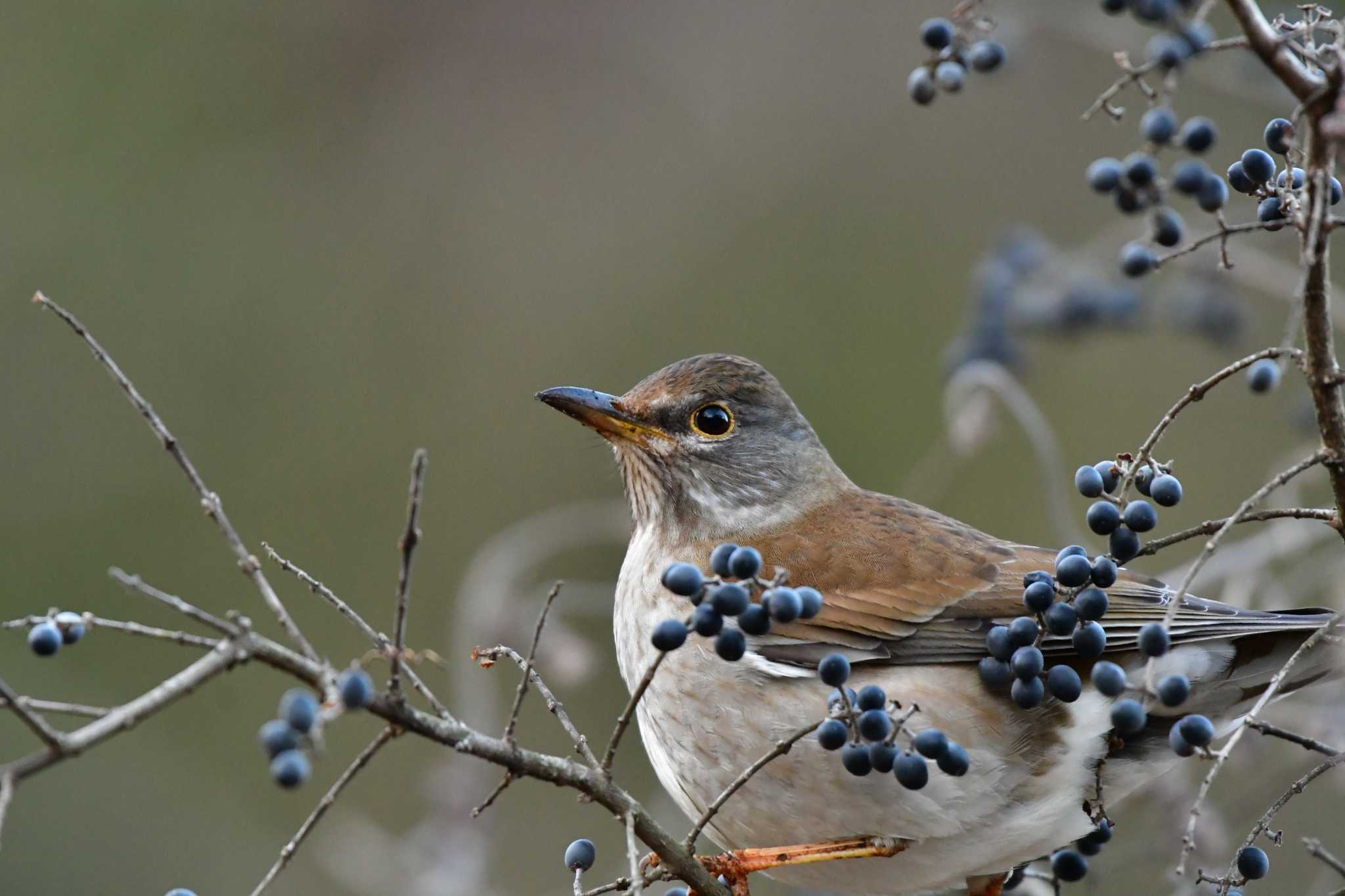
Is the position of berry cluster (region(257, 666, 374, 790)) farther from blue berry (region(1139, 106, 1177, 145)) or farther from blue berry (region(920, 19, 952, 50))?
blue berry (region(920, 19, 952, 50))

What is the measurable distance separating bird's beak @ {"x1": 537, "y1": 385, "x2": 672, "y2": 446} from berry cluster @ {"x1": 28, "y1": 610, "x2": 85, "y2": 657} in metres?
2.25

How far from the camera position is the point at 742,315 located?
9570 mm

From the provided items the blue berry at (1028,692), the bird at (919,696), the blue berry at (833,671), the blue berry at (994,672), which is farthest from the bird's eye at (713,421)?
the blue berry at (833,671)

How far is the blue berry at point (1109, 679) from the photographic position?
307 centimetres

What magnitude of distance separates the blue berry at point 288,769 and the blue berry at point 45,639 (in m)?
0.56

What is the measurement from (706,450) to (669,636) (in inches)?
93.9

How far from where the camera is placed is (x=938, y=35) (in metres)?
3.52

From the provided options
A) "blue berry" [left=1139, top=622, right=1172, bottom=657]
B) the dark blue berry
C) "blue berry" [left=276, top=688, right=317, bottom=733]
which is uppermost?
the dark blue berry

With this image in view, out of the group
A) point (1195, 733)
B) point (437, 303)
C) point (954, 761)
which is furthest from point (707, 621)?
point (437, 303)

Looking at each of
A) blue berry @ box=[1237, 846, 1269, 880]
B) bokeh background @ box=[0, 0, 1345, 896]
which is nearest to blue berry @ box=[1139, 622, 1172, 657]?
blue berry @ box=[1237, 846, 1269, 880]

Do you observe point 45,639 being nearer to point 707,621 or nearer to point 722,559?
point 707,621

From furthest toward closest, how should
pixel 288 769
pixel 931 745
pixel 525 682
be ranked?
pixel 931 745, pixel 525 682, pixel 288 769

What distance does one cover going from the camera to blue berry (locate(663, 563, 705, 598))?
9.73 feet

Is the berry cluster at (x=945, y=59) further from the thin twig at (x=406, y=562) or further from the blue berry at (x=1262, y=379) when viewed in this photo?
the thin twig at (x=406, y=562)
